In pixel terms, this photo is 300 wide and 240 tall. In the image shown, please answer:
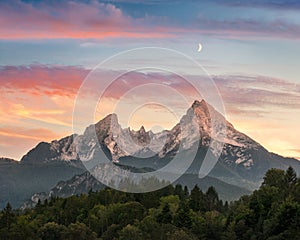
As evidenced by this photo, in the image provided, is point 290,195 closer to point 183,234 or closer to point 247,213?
point 247,213

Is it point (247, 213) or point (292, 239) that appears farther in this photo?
point (247, 213)

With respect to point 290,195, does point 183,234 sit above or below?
below

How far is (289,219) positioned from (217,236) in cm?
2902

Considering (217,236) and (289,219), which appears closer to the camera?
(289,219)

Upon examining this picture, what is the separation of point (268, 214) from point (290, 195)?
1165 cm

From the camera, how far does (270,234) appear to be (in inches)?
7018

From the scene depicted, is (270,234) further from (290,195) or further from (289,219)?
(290,195)

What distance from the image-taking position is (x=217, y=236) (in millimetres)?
199000

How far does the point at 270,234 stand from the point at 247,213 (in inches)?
668

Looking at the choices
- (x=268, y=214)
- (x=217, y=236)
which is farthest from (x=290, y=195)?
(x=217, y=236)

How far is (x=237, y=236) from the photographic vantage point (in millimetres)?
191750

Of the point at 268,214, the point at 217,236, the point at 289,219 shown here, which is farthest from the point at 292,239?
the point at 217,236

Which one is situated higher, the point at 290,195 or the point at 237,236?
the point at 290,195

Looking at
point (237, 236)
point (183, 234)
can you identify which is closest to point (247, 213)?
point (237, 236)
